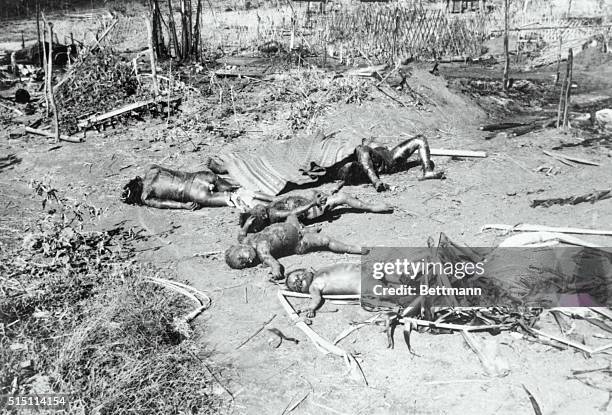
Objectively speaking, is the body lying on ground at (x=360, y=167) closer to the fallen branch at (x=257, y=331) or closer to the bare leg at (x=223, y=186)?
the bare leg at (x=223, y=186)

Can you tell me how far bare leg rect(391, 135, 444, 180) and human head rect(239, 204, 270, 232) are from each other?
2.50m

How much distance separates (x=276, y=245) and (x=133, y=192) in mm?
2633

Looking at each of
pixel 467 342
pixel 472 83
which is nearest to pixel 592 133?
pixel 472 83

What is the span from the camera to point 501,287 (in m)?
4.38

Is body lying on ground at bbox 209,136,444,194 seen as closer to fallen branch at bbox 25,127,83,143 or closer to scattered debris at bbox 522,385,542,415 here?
fallen branch at bbox 25,127,83,143

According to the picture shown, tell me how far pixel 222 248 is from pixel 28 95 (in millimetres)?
8453

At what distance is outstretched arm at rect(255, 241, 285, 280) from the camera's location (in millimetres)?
5074

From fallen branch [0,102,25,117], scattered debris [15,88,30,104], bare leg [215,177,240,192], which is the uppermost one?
scattered debris [15,88,30,104]

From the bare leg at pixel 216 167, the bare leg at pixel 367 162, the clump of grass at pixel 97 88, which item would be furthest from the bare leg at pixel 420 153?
the clump of grass at pixel 97 88

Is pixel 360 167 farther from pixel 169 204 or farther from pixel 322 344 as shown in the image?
pixel 322 344

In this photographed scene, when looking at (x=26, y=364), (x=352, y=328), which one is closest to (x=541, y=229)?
(x=352, y=328)

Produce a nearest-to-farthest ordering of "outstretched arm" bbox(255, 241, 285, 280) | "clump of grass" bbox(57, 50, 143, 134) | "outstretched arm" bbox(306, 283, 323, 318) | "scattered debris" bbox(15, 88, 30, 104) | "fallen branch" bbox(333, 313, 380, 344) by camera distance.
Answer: "fallen branch" bbox(333, 313, 380, 344) → "outstretched arm" bbox(306, 283, 323, 318) → "outstretched arm" bbox(255, 241, 285, 280) → "clump of grass" bbox(57, 50, 143, 134) → "scattered debris" bbox(15, 88, 30, 104)
